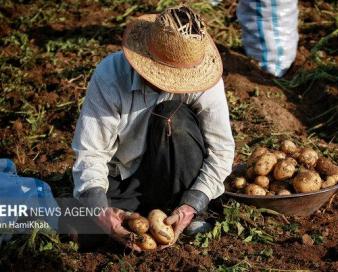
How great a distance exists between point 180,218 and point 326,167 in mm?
960

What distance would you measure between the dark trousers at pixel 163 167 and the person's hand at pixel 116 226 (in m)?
0.27

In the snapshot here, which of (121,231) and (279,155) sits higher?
(121,231)

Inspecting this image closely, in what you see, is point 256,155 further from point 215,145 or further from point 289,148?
point 215,145

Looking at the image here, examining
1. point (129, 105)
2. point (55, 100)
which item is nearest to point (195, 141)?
point (129, 105)

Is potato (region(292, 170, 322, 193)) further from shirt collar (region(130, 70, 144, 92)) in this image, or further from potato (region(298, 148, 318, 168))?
shirt collar (region(130, 70, 144, 92))

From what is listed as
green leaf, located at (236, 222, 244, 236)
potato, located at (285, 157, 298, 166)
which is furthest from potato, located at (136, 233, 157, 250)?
potato, located at (285, 157, 298, 166)

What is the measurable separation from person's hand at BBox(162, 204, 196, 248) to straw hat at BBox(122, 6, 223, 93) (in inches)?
24.5

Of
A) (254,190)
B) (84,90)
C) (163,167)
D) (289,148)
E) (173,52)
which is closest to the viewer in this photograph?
(173,52)

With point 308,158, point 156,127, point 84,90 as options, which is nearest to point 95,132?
point 156,127

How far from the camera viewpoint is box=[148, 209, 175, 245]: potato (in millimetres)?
2959

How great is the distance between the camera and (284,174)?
349cm

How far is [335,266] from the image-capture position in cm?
301

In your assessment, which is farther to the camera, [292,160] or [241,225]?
[292,160]

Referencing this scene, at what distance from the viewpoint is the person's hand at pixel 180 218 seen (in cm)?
301
